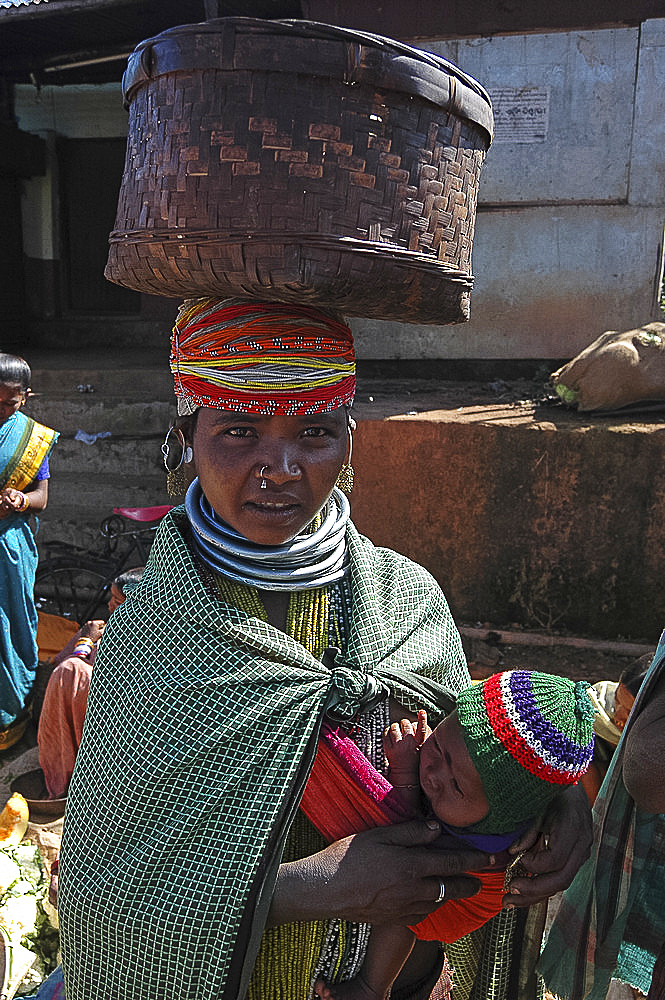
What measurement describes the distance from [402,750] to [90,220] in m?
11.0

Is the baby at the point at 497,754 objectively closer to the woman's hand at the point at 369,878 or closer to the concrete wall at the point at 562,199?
the woman's hand at the point at 369,878

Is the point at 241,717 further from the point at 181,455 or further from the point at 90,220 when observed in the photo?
the point at 90,220

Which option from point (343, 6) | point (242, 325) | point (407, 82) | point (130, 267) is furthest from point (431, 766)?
point (343, 6)

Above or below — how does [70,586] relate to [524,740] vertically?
below

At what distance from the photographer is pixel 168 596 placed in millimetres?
1579

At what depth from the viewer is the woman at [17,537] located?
15.3 feet

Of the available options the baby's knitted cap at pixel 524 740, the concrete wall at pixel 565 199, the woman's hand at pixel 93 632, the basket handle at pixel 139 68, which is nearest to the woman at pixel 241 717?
the baby's knitted cap at pixel 524 740

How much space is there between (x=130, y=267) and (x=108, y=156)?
10.7 meters

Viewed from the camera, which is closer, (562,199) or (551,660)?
(551,660)

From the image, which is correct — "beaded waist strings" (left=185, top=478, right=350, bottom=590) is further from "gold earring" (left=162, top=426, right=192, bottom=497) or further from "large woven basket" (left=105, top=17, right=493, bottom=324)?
"large woven basket" (left=105, top=17, right=493, bottom=324)

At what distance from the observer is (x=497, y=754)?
1.45 meters

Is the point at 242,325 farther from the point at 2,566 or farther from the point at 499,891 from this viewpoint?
the point at 2,566

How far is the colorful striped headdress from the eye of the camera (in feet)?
4.94

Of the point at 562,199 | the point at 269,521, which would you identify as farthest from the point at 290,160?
the point at 562,199
